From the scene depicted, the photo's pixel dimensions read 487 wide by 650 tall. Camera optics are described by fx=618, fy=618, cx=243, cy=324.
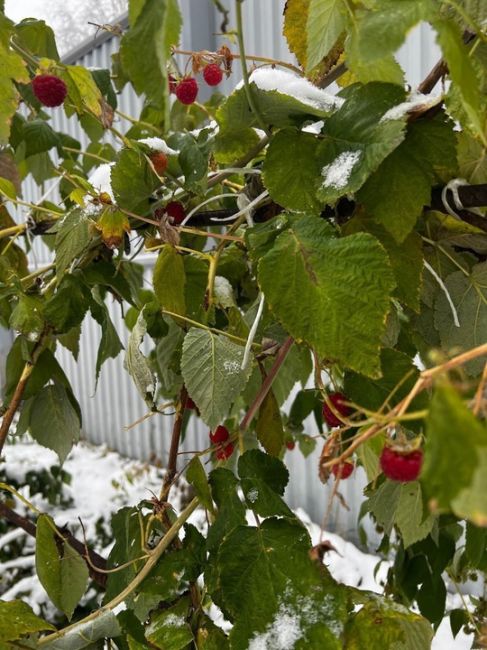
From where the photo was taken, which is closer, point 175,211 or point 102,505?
point 175,211

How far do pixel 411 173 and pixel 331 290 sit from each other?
0.34ft

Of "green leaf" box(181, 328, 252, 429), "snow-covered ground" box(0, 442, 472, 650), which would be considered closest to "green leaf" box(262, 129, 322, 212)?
"green leaf" box(181, 328, 252, 429)

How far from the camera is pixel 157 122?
0.82m

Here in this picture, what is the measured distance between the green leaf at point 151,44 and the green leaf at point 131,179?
22cm

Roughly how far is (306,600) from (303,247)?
0.60 ft

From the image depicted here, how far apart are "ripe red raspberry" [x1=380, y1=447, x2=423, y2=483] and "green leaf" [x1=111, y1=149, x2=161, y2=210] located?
327mm

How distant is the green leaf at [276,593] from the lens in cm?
31

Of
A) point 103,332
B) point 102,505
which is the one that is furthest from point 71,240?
point 102,505

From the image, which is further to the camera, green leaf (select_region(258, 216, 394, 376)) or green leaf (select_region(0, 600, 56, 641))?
green leaf (select_region(0, 600, 56, 641))

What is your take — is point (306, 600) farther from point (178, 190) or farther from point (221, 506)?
point (178, 190)

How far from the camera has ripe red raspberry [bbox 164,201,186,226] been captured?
0.50 m

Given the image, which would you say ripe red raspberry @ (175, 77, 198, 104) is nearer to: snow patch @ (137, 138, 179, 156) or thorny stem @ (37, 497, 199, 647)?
snow patch @ (137, 138, 179, 156)

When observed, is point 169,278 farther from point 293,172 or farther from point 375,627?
point 375,627

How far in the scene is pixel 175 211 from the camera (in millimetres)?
498
